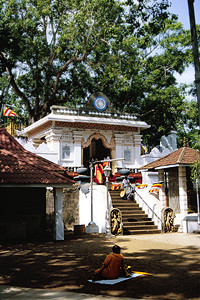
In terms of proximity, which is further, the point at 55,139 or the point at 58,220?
the point at 55,139

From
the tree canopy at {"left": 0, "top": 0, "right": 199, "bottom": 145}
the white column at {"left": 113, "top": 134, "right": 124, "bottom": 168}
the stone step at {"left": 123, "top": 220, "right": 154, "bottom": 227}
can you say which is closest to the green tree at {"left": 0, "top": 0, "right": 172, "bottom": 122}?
the tree canopy at {"left": 0, "top": 0, "right": 199, "bottom": 145}

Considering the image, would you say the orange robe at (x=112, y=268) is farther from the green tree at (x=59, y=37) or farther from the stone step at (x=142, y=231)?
the green tree at (x=59, y=37)

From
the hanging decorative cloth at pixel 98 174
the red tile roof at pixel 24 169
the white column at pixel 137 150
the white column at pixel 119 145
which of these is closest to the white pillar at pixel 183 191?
the hanging decorative cloth at pixel 98 174

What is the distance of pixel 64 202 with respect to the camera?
17875 mm

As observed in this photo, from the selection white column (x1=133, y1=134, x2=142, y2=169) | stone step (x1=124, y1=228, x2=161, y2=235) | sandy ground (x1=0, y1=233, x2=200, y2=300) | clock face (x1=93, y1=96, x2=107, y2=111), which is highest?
clock face (x1=93, y1=96, x2=107, y2=111)

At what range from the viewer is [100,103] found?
25859 mm

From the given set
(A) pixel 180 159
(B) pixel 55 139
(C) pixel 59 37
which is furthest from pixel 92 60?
(A) pixel 180 159

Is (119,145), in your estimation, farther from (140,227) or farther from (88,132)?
(140,227)

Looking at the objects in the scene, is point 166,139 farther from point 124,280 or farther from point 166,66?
point 124,280

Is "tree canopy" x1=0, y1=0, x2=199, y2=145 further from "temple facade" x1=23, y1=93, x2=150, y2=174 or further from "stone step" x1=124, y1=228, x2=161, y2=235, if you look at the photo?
"stone step" x1=124, y1=228, x2=161, y2=235

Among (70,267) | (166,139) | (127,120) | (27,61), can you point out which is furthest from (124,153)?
(70,267)

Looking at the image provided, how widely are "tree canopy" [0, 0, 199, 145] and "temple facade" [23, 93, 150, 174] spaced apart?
2556 mm

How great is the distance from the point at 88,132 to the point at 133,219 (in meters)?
9.71

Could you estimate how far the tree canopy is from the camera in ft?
85.3
